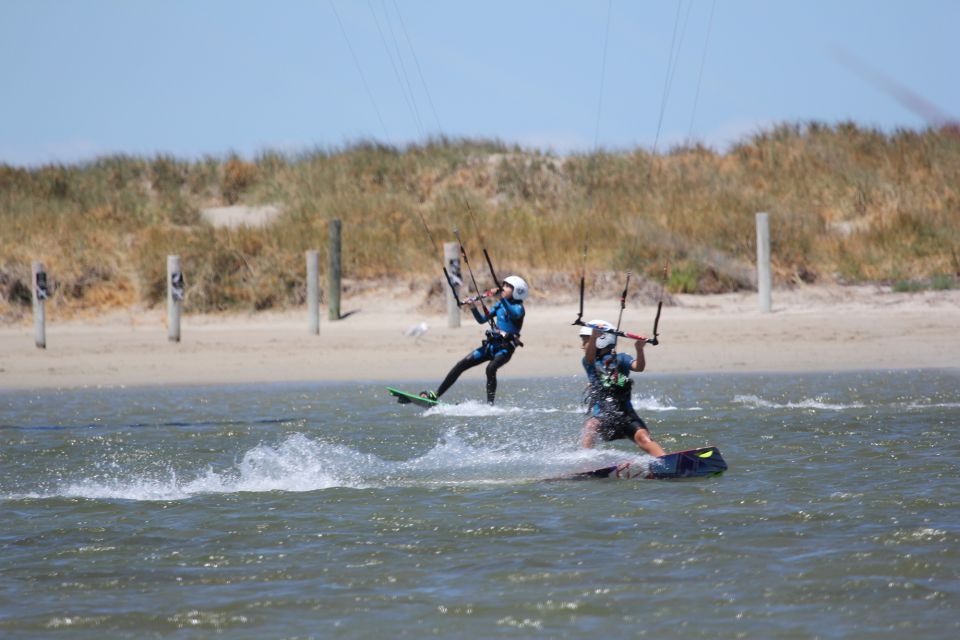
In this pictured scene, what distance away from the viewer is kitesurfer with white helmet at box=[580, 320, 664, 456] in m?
10.5

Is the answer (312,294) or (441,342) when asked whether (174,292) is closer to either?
(312,294)

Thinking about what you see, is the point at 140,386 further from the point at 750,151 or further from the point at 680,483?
the point at 750,151

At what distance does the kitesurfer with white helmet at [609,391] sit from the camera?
10469mm

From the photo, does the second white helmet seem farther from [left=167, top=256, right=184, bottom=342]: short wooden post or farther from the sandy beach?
[left=167, top=256, right=184, bottom=342]: short wooden post

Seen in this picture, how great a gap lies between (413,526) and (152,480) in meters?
2.73

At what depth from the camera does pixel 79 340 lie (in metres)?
20.0

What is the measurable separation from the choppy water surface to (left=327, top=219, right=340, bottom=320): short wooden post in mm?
7172

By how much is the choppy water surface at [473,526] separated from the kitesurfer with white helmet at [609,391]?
26 cm

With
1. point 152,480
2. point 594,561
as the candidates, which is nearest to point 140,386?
point 152,480

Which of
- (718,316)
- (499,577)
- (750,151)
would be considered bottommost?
(499,577)

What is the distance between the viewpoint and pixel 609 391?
1050 centimetres

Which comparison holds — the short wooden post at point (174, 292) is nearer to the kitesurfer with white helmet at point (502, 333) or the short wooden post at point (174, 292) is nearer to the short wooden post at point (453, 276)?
the short wooden post at point (453, 276)

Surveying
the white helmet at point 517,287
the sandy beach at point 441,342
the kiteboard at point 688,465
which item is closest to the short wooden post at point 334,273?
the sandy beach at point 441,342

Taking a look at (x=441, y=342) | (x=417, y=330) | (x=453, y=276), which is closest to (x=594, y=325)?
(x=441, y=342)
